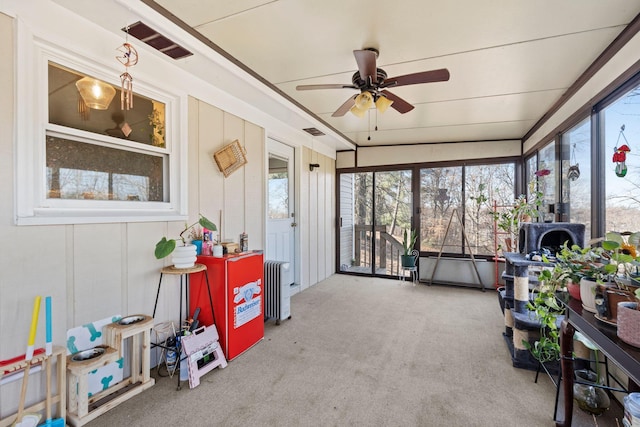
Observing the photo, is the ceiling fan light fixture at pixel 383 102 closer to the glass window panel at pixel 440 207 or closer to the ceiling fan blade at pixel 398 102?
the ceiling fan blade at pixel 398 102

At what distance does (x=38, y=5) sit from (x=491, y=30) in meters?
2.82

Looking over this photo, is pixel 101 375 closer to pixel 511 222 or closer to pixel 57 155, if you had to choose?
pixel 57 155

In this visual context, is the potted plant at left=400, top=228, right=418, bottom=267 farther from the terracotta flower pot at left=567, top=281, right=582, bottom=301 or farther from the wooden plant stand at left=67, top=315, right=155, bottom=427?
the wooden plant stand at left=67, top=315, right=155, bottom=427

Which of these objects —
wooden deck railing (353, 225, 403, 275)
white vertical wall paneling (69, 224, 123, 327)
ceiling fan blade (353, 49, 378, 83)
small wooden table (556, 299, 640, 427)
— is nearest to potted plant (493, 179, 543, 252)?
wooden deck railing (353, 225, 403, 275)

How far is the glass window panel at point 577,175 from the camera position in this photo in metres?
2.62

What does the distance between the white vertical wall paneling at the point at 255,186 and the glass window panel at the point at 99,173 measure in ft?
3.46

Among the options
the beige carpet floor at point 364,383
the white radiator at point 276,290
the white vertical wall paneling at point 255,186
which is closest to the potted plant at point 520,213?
the beige carpet floor at point 364,383

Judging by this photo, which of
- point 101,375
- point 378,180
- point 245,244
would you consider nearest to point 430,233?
point 378,180

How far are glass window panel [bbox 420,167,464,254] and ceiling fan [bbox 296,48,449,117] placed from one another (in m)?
2.86

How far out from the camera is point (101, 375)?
1.97 m

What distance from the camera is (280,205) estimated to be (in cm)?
425

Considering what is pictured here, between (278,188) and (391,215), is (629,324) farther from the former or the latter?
(391,215)

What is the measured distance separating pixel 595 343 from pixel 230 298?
2.32 metres

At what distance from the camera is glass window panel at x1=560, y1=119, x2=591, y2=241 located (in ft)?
8.60
